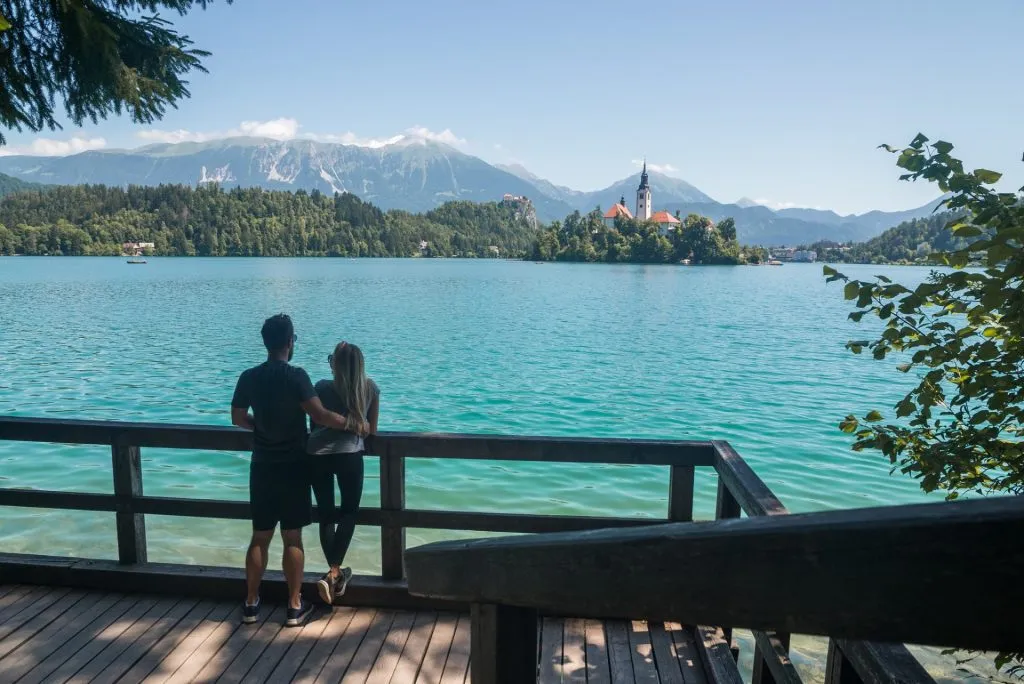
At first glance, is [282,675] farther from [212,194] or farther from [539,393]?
[212,194]

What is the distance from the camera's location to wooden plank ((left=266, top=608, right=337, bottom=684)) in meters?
3.71

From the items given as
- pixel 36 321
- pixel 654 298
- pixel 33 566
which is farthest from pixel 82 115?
pixel 654 298

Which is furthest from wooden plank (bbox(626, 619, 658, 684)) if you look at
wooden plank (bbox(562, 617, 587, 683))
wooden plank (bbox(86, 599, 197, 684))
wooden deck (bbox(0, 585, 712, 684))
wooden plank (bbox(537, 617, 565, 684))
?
wooden plank (bbox(86, 599, 197, 684))

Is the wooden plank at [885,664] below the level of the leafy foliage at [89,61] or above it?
below

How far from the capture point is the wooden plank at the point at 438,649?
12.1 feet

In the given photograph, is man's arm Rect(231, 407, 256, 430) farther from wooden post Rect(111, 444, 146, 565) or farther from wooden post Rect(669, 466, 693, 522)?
wooden post Rect(669, 466, 693, 522)

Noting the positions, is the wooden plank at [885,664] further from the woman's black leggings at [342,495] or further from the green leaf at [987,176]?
the woman's black leggings at [342,495]

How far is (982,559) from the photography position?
0.79 m

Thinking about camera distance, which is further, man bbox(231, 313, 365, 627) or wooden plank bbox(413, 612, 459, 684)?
man bbox(231, 313, 365, 627)

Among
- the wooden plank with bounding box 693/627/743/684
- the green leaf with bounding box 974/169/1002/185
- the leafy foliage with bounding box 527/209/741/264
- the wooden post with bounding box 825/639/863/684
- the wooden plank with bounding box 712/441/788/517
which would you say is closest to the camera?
the wooden post with bounding box 825/639/863/684

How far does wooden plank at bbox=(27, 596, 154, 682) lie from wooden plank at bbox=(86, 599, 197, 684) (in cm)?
5

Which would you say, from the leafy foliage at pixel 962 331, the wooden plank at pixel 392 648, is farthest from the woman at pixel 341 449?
the leafy foliage at pixel 962 331

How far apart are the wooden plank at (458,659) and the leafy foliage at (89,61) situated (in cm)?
428

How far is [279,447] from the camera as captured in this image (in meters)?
4.26
